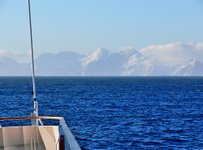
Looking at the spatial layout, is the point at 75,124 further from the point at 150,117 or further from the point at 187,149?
the point at 187,149

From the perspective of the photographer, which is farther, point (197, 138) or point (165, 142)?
point (197, 138)

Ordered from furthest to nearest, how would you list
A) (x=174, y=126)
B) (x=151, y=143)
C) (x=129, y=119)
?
1. (x=129, y=119)
2. (x=174, y=126)
3. (x=151, y=143)

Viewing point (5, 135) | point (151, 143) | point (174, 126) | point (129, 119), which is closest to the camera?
point (5, 135)

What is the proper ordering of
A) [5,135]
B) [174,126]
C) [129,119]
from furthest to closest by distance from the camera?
[129,119] → [174,126] → [5,135]

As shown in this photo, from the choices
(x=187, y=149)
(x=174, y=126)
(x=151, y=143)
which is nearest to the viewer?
(x=187, y=149)

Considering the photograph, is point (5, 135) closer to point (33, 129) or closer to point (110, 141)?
point (33, 129)

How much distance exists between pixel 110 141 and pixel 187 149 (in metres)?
4.74

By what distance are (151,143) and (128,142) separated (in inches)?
55.4

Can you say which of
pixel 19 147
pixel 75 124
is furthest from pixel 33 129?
pixel 75 124

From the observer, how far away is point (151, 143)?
887 inches

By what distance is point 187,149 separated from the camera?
68.8 feet

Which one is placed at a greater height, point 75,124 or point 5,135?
point 5,135

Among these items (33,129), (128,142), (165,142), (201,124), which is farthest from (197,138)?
(33,129)

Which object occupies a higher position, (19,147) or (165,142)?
(19,147)
